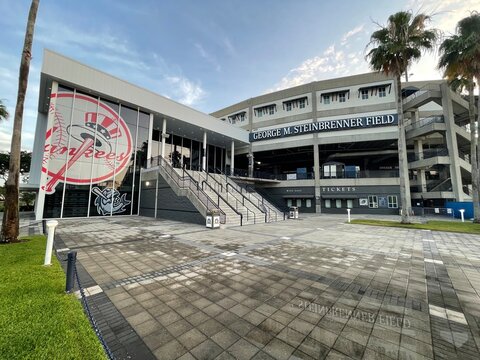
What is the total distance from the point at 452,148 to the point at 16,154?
109ft

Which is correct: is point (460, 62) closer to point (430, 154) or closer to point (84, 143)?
point (430, 154)

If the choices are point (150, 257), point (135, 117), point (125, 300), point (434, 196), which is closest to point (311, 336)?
point (125, 300)

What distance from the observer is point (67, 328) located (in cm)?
273

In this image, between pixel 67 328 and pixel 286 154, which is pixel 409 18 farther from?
pixel 67 328

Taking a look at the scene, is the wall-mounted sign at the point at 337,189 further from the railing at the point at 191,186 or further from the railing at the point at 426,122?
the railing at the point at 191,186

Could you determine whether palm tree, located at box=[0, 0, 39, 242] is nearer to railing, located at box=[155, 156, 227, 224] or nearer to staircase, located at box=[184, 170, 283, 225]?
railing, located at box=[155, 156, 227, 224]

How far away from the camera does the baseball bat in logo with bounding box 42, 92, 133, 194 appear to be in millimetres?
14695

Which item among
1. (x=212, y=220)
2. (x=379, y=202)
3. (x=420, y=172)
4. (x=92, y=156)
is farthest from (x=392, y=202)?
(x=92, y=156)

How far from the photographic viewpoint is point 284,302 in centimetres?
368

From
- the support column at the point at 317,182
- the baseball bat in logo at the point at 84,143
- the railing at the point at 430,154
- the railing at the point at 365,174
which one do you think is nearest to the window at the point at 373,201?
the railing at the point at 365,174

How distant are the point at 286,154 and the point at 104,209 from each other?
84.1 feet

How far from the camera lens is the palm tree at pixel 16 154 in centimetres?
745

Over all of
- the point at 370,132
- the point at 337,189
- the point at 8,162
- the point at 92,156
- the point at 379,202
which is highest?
the point at 370,132

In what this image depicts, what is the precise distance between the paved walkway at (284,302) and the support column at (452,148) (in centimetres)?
1901
